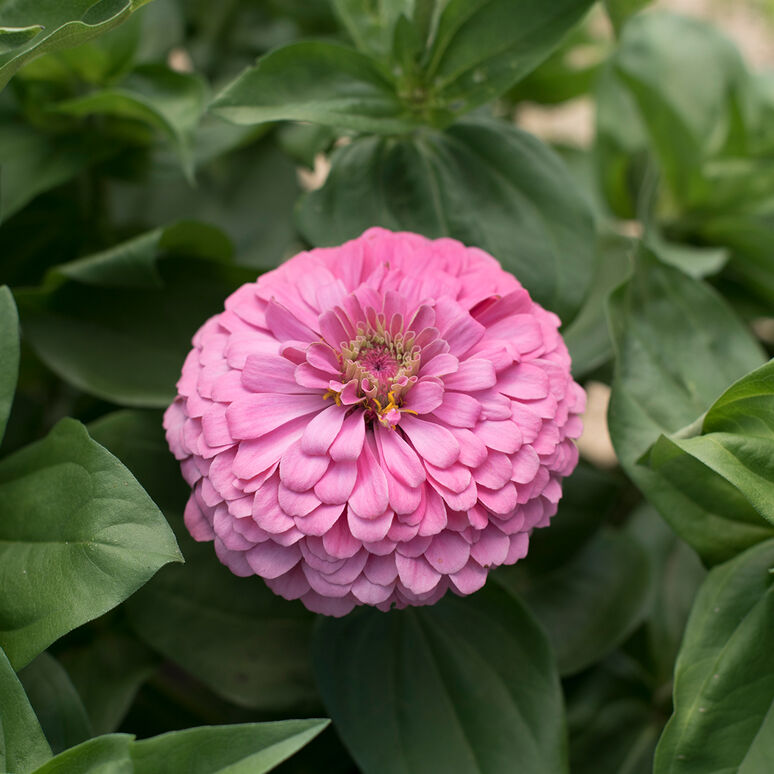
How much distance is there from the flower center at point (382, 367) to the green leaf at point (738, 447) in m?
0.12

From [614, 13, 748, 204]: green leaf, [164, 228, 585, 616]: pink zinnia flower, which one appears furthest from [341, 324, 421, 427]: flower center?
[614, 13, 748, 204]: green leaf

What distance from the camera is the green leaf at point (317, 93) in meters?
0.42

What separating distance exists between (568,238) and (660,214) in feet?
0.78

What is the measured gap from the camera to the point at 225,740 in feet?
1.02

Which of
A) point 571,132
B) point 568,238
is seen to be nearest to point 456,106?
point 568,238

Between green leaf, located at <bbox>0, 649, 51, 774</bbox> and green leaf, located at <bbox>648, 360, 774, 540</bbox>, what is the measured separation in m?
0.30

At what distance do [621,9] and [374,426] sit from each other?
0.44 m

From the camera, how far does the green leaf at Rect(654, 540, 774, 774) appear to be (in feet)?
1.22

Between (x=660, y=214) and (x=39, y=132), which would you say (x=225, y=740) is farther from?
(x=660, y=214)

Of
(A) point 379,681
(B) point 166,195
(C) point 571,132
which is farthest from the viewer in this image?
(C) point 571,132

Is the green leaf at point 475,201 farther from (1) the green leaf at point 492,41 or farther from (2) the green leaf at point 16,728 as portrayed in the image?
(2) the green leaf at point 16,728

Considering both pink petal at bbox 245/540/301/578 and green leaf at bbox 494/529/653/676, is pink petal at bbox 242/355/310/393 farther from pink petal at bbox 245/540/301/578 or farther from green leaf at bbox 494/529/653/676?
green leaf at bbox 494/529/653/676

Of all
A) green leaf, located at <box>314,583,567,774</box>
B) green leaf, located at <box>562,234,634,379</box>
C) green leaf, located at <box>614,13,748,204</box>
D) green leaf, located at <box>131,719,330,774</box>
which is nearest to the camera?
green leaf, located at <box>131,719,330,774</box>

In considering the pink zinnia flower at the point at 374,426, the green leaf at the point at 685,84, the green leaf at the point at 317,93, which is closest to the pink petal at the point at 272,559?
the pink zinnia flower at the point at 374,426
